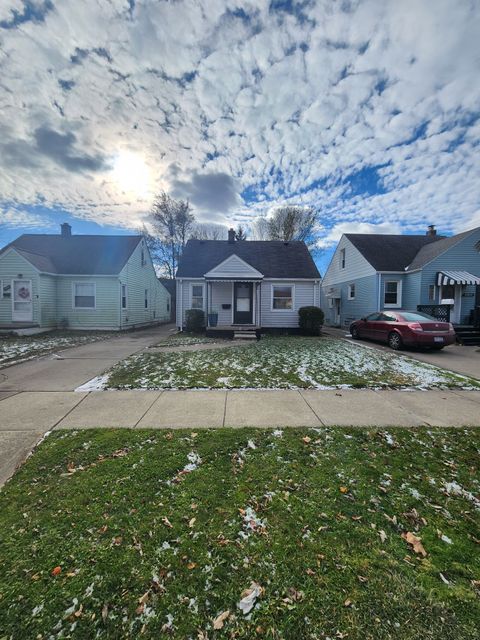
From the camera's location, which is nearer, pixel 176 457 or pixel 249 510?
pixel 249 510

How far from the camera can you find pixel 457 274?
15.4m

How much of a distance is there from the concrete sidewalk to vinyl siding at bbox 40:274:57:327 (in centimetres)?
1208

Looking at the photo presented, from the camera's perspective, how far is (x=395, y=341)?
10.8 m

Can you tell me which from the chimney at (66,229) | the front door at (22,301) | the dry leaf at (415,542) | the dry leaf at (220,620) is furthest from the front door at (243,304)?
the chimney at (66,229)

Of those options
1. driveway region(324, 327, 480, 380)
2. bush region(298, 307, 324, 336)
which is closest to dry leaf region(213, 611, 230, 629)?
driveway region(324, 327, 480, 380)

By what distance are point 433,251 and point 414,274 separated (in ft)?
5.62

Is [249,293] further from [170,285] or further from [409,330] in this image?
[170,285]

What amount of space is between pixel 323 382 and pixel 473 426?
2536 millimetres

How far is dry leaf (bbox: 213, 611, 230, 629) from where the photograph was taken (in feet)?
5.15

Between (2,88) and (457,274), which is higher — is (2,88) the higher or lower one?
the higher one

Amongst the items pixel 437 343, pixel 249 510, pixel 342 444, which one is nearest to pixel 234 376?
pixel 342 444

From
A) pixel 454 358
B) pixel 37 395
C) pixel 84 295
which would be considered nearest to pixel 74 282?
pixel 84 295

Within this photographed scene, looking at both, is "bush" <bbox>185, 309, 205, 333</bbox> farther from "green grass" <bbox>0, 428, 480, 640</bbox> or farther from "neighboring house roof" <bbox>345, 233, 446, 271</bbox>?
"green grass" <bbox>0, 428, 480, 640</bbox>

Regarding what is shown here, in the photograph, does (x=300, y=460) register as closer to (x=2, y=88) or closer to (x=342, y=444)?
(x=342, y=444)
